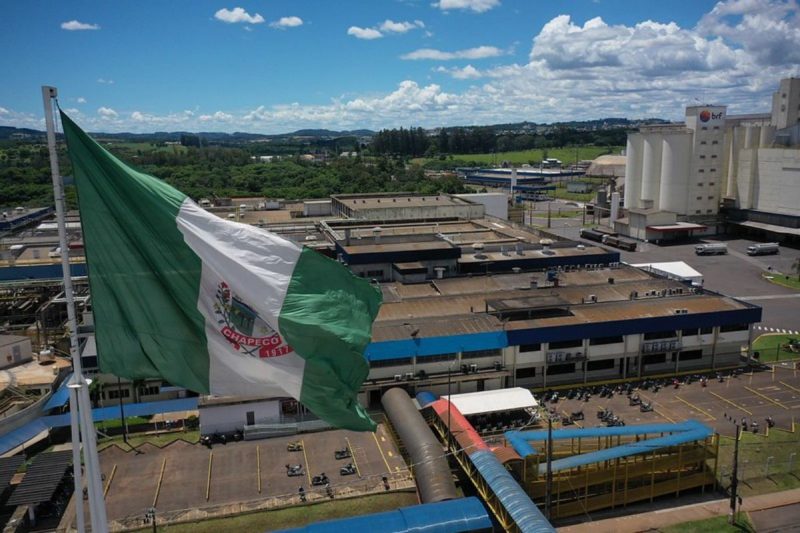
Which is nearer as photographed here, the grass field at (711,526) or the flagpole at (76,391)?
the flagpole at (76,391)

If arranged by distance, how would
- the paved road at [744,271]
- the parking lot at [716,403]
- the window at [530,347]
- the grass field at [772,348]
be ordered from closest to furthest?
1. the parking lot at [716,403]
2. the window at [530,347]
3. the grass field at [772,348]
4. the paved road at [744,271]

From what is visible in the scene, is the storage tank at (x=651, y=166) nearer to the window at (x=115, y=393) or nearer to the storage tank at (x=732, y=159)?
the storage tank at (x=732, y=159)

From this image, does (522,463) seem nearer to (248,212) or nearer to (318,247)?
(318,247)

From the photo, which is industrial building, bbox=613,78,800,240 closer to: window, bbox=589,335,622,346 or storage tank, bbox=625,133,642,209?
storage tank, bbox=625,133,642,209

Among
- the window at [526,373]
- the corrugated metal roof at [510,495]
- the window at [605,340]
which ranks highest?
the window at [605,340]

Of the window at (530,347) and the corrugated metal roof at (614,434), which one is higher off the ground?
the window at (530,347)

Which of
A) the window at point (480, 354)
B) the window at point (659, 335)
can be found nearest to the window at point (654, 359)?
the window at point (659, 335)

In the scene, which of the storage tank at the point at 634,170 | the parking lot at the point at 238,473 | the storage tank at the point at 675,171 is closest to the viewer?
the parking lot at the point at 238,473
